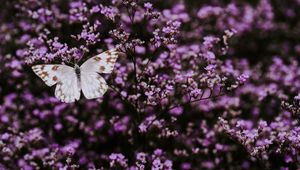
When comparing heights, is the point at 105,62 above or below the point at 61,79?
above

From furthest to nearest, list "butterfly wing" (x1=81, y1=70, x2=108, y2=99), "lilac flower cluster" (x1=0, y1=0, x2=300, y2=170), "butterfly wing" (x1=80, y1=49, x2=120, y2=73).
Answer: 1. "lilac flower cluster" (x1=0, y1=0, x2=300, y2=170)
2. "butterfly wing" (x1=80, y1=49, x2=120, y2=73)
3. "butterfly wing" (x1=81, y1=70, x2=108, y2=99)

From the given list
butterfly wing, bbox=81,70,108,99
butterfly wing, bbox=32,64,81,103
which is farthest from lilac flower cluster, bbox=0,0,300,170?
butterfly wing, bbox=81,70,108,99

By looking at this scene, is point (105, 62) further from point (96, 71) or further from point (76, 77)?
point (76, 77)

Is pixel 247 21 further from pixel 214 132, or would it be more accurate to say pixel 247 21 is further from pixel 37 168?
pixel 37 168

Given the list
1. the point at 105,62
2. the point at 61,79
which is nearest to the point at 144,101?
the point at 105,62

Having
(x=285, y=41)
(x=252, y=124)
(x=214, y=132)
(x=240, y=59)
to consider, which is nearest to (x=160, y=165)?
(x=214, y=132)

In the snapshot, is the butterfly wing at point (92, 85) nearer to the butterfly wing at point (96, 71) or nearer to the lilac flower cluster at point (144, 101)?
the butterfly wing at point (96, 71)

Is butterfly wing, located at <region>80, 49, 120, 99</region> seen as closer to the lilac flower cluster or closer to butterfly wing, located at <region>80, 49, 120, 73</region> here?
butterfly wing, located at <region>80, 49, 120, 73</region>

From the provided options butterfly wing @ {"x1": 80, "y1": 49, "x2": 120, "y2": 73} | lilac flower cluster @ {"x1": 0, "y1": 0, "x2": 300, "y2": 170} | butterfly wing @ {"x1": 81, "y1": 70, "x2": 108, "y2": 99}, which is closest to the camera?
butterfly wing @ {"x1": 81, "y1": 70, "x2": 108, "y2": 99}
